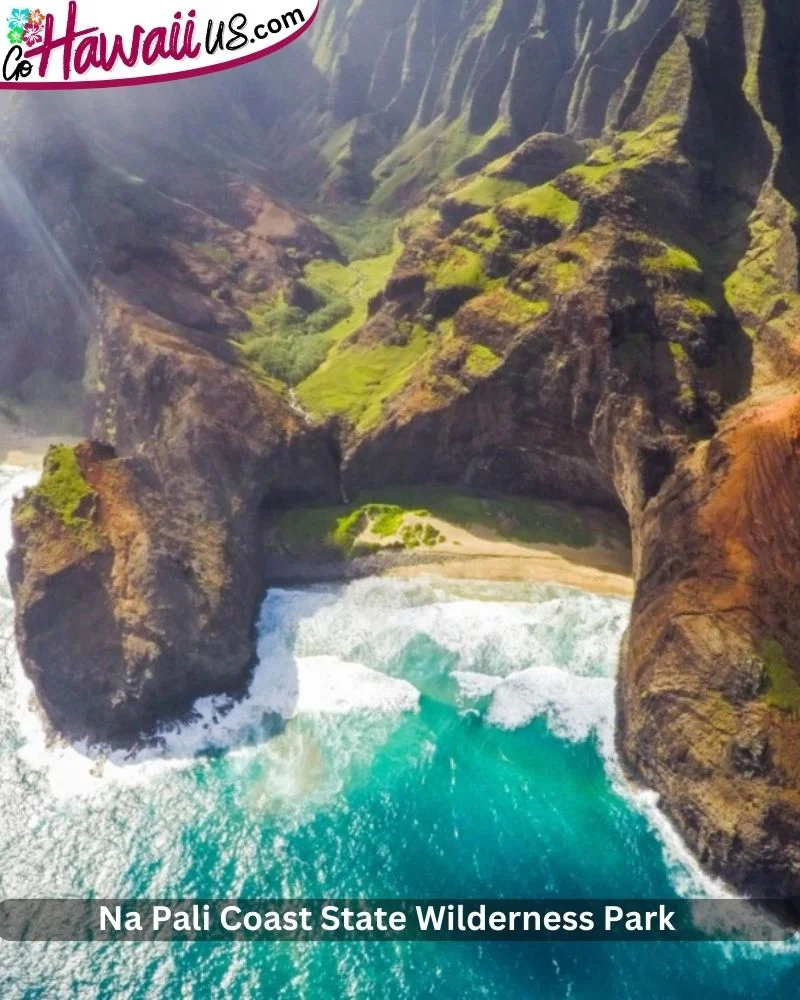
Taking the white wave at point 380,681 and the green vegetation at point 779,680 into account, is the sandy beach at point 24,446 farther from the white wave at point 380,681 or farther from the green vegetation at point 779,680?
the green vegetation at point 779,680

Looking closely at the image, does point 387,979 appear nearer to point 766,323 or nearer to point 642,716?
point 642,716

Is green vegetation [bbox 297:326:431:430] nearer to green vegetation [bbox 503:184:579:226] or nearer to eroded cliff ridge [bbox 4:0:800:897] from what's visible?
eroded cliff ridge [bbox 4:0:800:897]

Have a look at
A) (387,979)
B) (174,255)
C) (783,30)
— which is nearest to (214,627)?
(387,979)

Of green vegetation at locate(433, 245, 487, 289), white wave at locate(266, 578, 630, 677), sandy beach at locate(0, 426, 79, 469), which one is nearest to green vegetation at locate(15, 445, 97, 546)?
white wave at locate(266, 578, 630, 677)

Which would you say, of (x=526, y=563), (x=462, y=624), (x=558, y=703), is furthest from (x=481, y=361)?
(x=558, y=703)

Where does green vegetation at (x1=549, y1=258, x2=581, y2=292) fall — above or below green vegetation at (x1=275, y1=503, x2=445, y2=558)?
above
